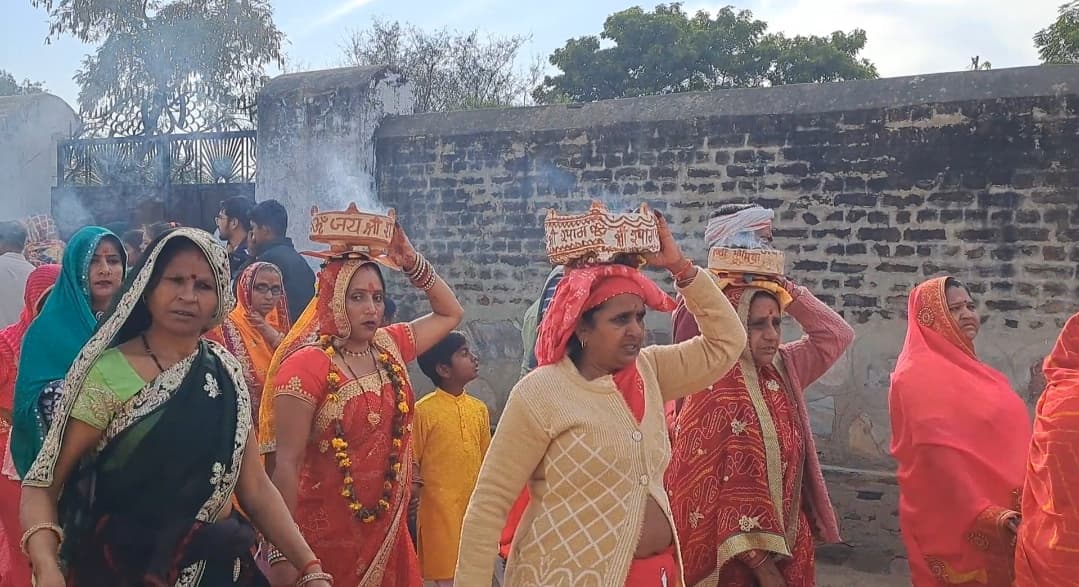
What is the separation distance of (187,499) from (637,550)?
123 cm

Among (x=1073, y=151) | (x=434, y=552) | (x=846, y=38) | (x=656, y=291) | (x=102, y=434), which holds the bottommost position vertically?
(x=434, y=552)

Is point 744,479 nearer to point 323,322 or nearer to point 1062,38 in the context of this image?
point 323,322

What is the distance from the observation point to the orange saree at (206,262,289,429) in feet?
17.5

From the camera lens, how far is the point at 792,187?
813cm

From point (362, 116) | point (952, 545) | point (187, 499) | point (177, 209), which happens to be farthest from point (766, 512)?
point (177, 209)

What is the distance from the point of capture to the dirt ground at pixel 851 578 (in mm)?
6977

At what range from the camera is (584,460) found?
2.95 metres

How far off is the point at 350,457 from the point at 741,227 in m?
2.10

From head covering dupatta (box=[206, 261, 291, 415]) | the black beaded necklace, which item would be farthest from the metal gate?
the black beaded necklace

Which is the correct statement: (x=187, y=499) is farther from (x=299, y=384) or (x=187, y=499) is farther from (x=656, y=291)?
(x=656, y=291)

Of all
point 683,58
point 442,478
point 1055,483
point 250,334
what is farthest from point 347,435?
point 683,58

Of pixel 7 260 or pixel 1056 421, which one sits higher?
pixel 7 260

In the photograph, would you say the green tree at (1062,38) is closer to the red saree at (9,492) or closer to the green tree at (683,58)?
the green tree at (683,58)

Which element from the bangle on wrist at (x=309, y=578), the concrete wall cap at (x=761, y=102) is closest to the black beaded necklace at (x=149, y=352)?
the bangle on wrist at (x=309, y=578)
